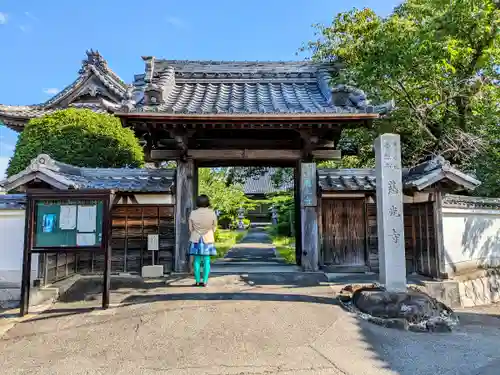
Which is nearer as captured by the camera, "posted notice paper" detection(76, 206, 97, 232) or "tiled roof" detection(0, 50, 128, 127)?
"posted notice paper" detection(76, 206, 97, 232)

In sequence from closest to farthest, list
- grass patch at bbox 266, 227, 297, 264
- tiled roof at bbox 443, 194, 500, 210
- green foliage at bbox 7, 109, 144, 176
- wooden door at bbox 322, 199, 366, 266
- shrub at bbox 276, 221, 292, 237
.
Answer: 1. tiled roof at bbox 443, 194, 500, 210
2. wooden door at bbox 322, 199, 366, 266
3. green foliage at bbox 7, 109, 144, 176
4. grass patch at bbox 266, 227, 297, 264
5. shrub at bbox 276, 221, 292, 237

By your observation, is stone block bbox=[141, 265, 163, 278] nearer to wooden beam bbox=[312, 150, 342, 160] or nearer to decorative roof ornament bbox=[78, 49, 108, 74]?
wooden beam bbox=[312, 150, 342, 160]

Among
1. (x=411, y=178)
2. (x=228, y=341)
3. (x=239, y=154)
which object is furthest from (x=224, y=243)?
(x=228, y=341)

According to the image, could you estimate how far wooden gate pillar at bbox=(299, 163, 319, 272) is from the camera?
721 cm

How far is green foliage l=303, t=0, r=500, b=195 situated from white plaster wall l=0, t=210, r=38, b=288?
7809 mm

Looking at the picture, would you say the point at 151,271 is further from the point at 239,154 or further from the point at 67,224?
the point at 239,154

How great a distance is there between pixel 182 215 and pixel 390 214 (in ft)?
13.6

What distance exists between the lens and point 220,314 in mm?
4848

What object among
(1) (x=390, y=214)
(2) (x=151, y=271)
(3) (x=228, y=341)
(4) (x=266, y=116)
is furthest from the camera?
(2) (x=151, y=271)

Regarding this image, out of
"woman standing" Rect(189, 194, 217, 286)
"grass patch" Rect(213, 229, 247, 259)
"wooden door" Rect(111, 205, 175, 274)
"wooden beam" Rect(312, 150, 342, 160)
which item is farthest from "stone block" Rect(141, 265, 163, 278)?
"wooden beam" Rect(312, 150, 342, 160)

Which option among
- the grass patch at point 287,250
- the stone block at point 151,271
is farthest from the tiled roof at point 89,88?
the grass patch at point 287,250

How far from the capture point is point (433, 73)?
860 cm

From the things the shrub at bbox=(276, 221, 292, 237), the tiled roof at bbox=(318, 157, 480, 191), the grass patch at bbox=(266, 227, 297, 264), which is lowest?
the grass patch at bbox=(266, 227, 297, 264)

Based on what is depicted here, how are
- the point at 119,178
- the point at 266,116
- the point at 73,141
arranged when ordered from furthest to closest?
1. the point at 73,141
2. the point at 119,178
3. the point at 266,116
